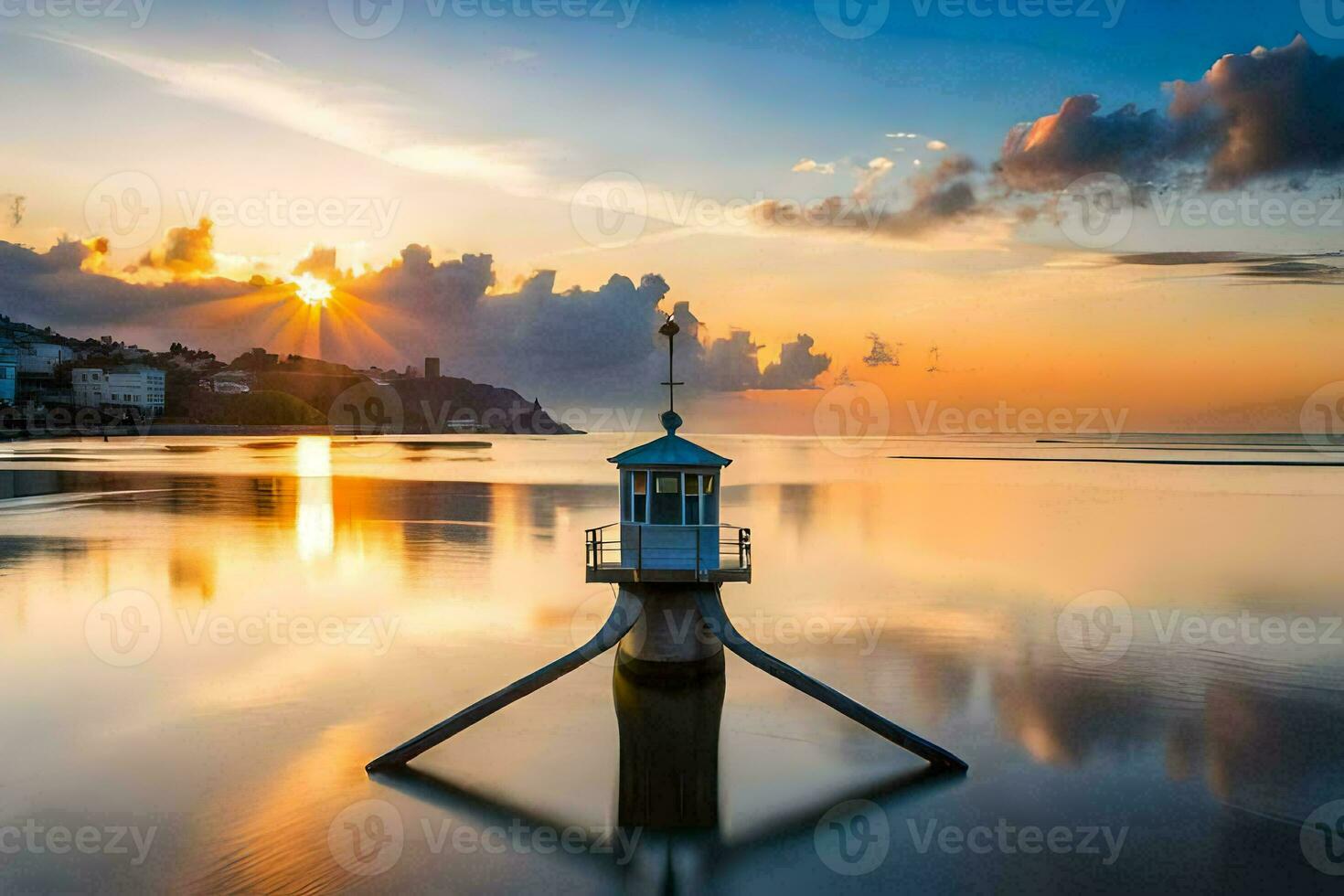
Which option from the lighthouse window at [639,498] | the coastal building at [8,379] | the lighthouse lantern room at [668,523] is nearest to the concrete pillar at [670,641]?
the lighthouse lantern room at [668,523]

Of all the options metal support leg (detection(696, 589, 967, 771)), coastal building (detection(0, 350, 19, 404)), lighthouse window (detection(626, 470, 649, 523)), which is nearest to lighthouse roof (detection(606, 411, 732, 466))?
lighthouse window (detection(626, 470, 649, 523))

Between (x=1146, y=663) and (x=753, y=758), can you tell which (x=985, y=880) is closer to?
(x=753, y=758)

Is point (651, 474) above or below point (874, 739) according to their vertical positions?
above

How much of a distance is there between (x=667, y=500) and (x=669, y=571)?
1.23m

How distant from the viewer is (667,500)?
16.3 meters

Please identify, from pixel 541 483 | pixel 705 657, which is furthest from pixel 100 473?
pixel 705 657

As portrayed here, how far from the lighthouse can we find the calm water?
794 mm

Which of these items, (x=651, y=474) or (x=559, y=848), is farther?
(x=651, y=474)

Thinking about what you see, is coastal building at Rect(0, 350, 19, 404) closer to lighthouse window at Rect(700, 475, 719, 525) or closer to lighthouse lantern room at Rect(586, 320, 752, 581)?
lighthouse lantern room at Rect(586, 320, 752, 581)

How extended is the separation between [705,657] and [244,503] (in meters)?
48.6

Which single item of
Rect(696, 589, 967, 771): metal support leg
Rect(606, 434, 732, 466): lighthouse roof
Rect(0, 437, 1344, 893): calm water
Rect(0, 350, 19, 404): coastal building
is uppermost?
Rect(0, 350, 19, 404): coastal building

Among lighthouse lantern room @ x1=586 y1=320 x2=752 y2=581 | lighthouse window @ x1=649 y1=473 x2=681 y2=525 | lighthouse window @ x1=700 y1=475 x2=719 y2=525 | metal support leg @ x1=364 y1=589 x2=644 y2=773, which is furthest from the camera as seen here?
lighthouse window @ x1=700 y1=475 x2=719 y2=525

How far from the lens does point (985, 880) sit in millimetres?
Result: 11688

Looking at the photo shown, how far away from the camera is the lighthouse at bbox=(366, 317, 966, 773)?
48.9 ft
